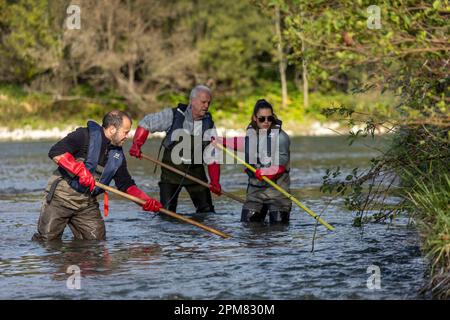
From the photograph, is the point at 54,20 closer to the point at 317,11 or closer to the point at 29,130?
the point at 29,130

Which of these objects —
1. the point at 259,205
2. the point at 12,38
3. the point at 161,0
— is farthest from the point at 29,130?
the point at 259,205

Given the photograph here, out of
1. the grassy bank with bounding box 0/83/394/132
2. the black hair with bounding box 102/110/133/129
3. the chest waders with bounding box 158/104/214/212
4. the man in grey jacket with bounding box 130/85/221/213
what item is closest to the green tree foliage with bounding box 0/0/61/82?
the grassy bank with bounding box 0/83/394/132

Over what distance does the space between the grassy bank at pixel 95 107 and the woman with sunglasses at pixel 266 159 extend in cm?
2505

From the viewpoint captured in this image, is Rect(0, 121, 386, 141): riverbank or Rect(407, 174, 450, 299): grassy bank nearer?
Rect(407, 174, 450, 299): grassy bank

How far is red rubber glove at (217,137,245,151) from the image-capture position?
1191 centimetres

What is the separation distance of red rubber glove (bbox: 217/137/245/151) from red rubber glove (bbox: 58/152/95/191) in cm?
265

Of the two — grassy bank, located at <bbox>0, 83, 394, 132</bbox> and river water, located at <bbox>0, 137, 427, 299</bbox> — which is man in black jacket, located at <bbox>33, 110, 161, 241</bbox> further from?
grassy bank, located at <bbox>0, 83, 394, 132</bbox>

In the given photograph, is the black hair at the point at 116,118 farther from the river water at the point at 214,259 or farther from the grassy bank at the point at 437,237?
the grassy bank at the point at 437,237

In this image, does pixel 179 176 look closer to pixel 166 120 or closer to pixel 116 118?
pixel 166 120

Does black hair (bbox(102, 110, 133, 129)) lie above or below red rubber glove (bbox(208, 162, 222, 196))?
above

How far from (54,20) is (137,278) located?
3164 cm

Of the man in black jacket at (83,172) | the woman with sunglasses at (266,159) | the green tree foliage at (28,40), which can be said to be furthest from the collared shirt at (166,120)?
the green tree foliage at (28,40)

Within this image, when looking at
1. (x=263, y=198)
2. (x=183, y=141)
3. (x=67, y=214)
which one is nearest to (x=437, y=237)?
(x=67, y=214)

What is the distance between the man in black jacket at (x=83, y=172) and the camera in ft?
32.3
